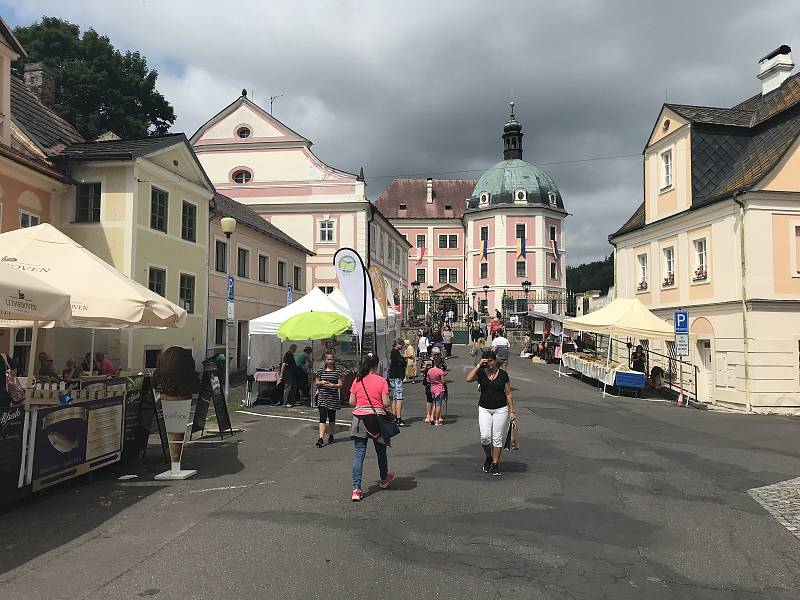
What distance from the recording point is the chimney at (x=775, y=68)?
26484mm

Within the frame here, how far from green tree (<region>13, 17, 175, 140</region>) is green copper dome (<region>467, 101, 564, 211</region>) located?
39663mm

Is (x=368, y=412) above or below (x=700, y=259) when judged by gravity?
below

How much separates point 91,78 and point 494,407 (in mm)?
39632

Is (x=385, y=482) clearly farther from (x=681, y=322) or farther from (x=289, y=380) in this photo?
(x=681, y=322)

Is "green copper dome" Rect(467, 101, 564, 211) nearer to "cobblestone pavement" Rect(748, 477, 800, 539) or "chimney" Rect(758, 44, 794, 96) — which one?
"chimney" Rect(758, 44, 794, 96)

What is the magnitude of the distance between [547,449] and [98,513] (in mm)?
7133

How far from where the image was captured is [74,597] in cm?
484

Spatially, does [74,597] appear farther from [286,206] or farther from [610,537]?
[286,206]

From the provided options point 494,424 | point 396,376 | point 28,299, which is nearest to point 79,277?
point 28,299

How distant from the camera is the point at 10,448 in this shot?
7133mm

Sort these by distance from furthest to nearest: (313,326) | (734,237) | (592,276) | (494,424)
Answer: (592,276) < (734,237) < (313,326) < (494,424)

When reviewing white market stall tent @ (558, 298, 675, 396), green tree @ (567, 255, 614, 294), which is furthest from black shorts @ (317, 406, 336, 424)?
green tree @ (567, 255, 614, 294)

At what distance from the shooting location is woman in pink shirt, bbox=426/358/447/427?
14.1 meters

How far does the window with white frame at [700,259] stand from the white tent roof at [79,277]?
66.6 ft
